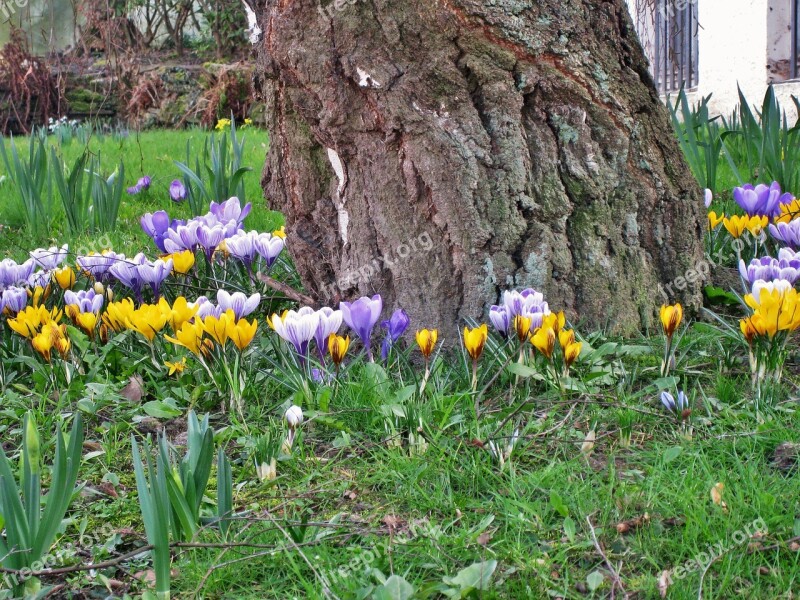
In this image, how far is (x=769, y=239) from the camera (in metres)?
3.06

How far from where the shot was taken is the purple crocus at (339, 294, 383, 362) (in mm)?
2191

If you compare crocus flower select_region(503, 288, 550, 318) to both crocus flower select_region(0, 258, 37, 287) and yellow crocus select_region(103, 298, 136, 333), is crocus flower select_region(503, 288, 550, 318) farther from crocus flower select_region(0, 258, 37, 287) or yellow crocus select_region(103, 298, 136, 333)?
crocus flower select_region(0, 258, 37, 287)

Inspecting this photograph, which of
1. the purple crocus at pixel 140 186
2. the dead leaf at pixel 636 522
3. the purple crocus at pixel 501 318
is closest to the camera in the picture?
the dead leaf at pixel 636 522

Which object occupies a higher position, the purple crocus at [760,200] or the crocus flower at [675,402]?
the purple crocus at [760,200]

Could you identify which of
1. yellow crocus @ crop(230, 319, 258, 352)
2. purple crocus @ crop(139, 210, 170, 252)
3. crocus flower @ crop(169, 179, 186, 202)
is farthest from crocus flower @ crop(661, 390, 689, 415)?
crocus flower @ crop(169, 179, 186, 202)

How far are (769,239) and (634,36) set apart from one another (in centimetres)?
103

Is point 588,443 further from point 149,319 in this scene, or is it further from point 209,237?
point 209,237

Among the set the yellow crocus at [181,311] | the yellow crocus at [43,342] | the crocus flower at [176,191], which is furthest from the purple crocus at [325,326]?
the crocus flower at [176,191]

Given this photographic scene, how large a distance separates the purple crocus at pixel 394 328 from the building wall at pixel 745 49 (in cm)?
739

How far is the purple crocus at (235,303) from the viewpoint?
223cm

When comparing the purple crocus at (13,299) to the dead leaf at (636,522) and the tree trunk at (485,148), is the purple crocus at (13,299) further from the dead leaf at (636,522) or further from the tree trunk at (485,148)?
the dead leaf at (636,522)

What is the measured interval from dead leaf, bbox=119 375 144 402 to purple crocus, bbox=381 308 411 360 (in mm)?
683

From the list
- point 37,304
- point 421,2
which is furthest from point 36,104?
point 421,2

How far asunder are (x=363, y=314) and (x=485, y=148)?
0.57 metres
